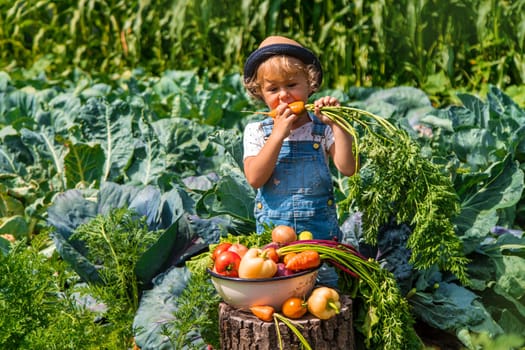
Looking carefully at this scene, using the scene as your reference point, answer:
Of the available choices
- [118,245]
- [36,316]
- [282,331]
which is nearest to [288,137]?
[282,331]

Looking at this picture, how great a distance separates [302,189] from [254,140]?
0.28 metres

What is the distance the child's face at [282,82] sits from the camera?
2885mm

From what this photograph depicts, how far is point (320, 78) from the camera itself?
9.86 ft

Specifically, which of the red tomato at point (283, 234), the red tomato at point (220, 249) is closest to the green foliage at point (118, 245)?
the red tomato at point (220, 249)

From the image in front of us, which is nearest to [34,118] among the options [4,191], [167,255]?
[4,191]

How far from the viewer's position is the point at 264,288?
2633 millimetres

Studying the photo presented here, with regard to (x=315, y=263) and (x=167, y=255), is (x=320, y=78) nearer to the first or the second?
(x=315, y=263)

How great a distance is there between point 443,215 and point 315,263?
1.75 ft

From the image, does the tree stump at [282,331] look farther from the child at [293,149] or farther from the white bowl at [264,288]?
the child at [293,149]

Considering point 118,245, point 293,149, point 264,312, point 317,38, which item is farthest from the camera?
point 317,38

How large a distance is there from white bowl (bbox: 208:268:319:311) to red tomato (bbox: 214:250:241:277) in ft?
0.08

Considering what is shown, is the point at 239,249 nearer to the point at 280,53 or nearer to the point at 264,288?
the point at 264,288

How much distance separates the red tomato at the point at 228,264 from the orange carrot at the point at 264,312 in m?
0.14

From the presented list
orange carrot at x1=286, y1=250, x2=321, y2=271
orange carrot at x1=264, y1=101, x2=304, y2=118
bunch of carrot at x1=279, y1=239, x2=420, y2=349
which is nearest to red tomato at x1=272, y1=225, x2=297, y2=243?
bunch of carrot at x1=279, y1=239, x2=420, y2=349
